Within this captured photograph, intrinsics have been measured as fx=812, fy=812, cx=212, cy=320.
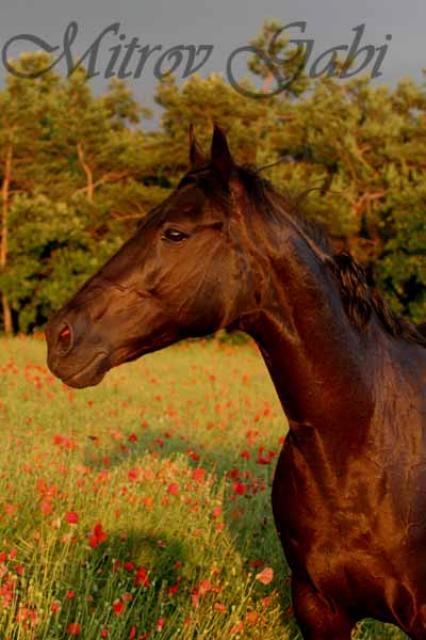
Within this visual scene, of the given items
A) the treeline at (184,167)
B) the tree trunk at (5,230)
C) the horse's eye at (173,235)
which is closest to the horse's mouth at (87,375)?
the horse's eye at (173,235)

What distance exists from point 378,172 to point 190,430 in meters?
19.7

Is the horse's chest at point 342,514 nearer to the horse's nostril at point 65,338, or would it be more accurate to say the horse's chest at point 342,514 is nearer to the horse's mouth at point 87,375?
the horse's mouth at point 87,375

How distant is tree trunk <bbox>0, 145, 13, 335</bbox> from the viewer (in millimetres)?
26672

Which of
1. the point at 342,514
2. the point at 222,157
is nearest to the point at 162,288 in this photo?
the point at 222,157

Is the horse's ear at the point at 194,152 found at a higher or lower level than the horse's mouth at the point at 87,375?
higher

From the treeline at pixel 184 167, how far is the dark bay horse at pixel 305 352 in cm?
2225

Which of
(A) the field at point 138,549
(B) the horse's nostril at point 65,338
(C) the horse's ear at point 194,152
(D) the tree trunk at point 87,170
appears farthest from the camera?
(D) the tree trunk at point 87,170

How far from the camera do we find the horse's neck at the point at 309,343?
264 cm

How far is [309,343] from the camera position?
2693 millimetres

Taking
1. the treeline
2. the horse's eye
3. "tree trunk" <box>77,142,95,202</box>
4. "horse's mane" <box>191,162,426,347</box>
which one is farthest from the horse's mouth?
"tree trunk" <box>77,142,95,202</box>

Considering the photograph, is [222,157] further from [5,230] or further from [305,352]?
[5,230]

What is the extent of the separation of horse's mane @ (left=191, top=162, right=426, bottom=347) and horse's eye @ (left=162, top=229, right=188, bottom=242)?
0.58ft

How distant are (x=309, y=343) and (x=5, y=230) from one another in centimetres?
2502

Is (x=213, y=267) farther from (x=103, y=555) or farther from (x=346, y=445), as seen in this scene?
(x=103, y=555)
